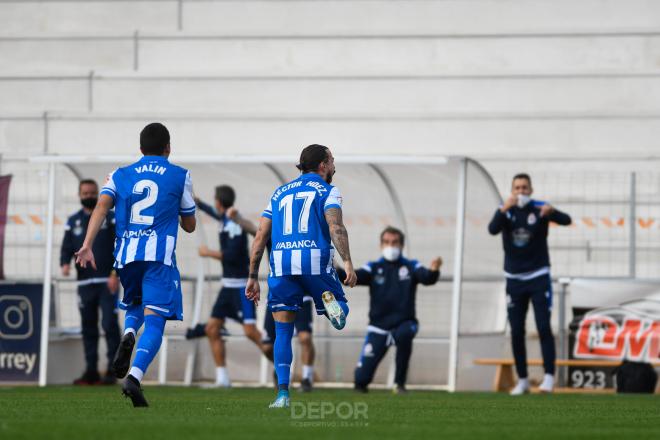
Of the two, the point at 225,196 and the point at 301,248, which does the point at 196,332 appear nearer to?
the point at 225,196

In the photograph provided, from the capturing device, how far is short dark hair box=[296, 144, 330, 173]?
30.2ft

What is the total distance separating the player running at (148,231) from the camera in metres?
8.72

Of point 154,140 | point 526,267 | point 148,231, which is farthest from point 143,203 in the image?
point 526,267

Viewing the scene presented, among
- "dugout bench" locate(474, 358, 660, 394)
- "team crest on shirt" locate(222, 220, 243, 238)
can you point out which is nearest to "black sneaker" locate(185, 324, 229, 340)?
"team crest on shirt" locate(222, 220, 243, 238)

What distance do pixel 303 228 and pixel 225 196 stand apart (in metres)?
4.94

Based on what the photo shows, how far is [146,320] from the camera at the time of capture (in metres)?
8.71

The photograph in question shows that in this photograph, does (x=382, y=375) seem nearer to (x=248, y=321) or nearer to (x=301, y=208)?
(x=248, y=321)

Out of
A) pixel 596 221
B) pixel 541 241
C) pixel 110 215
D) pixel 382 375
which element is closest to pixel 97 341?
pixel 110 215

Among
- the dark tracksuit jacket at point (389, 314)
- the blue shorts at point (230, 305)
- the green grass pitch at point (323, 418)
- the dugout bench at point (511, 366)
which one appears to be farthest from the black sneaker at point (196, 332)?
the green grass pitch at point (323, 418)

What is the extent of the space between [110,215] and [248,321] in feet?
6.59

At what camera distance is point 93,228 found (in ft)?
28.6

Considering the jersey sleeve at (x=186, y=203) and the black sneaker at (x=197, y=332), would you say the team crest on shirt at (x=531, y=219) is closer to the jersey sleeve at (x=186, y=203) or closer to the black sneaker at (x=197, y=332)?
the black sneaker at (x=197, y=332)

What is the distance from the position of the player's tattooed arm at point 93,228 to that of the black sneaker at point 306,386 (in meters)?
5.13

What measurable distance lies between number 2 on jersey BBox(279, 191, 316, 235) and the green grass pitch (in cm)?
122
